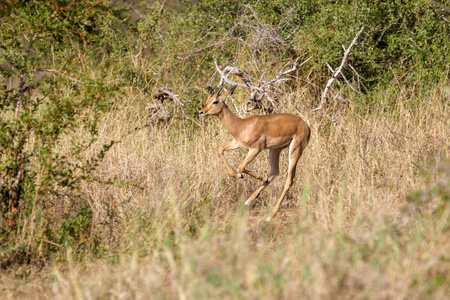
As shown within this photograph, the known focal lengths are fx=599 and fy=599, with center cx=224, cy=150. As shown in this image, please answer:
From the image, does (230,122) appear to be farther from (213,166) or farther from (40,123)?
(40,123)

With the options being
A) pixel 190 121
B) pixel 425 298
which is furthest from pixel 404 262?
pixel 190 121

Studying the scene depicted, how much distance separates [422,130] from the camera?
7660mm

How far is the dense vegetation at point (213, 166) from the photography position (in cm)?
353

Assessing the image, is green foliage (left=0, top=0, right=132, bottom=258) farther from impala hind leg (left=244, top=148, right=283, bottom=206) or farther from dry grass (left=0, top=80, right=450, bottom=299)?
impala hind leg (left=244, top=148, right=283, bottom=206)

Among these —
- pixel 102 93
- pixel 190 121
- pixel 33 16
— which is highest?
pixel 33 16

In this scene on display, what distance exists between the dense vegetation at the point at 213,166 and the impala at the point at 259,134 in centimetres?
37

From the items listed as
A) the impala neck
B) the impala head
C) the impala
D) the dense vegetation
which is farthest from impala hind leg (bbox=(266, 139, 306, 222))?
the impala head

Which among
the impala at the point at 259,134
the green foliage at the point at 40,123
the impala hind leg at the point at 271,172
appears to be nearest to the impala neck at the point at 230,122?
the impala at the point at 259,134

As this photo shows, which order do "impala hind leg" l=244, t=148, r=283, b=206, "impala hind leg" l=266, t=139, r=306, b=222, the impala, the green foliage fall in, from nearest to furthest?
1. the green foliage
2. the impala
3. "impala hind leg" l=266, t=139, r=306, b=222
4. "impala hind leg" l=244, t=148, r=283, b=206

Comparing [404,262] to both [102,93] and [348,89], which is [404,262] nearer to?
[102,93]

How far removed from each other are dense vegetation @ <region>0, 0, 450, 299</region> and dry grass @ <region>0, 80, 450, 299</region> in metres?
0.02

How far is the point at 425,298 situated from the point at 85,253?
314 cm

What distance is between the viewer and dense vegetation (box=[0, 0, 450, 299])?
11.6 ft

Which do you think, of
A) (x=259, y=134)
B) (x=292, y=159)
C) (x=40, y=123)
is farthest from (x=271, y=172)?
(x=40, y=123)
